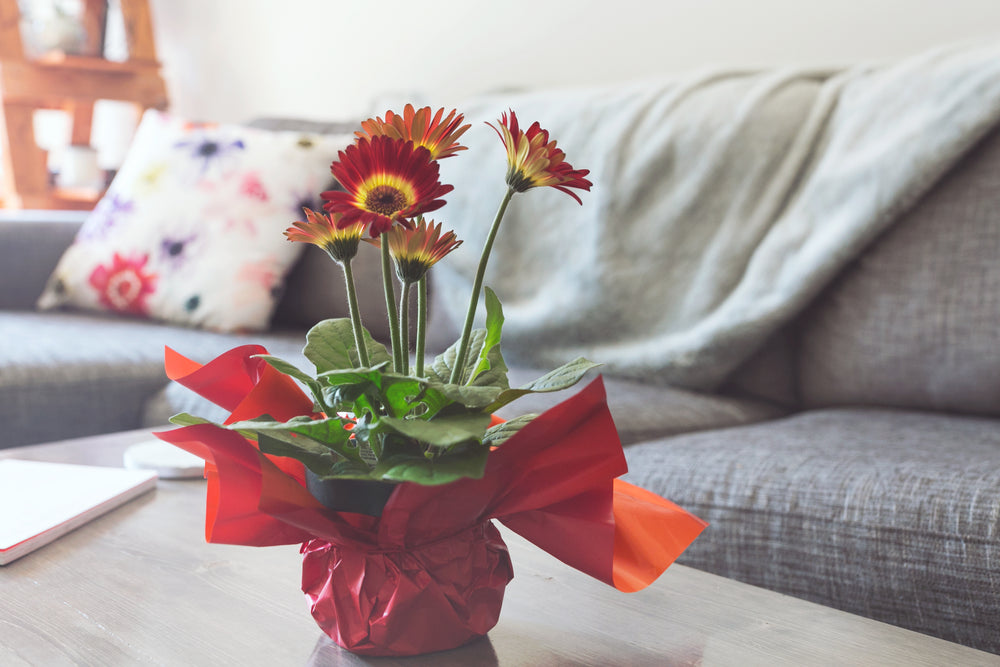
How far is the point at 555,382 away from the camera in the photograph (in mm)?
418

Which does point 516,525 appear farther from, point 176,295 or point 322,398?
point 176,295

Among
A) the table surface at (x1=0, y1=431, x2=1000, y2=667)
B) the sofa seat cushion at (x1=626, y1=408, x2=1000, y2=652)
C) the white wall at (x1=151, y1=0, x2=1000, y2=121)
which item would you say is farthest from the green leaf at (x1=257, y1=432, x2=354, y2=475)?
the white wall at (x1=151, y1=0, x2=1000, y2=121)

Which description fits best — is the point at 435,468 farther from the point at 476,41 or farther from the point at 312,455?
the point at 476,41

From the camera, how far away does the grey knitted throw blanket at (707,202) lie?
115 centimetres

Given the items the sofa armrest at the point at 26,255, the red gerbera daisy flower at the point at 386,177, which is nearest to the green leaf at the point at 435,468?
the red gerbera daisy flower at the point at 386,177

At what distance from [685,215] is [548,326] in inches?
10.5

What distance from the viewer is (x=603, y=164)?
4.51 ft

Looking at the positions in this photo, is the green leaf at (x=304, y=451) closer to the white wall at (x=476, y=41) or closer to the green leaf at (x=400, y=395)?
the green leaf at (x=400, y=395)

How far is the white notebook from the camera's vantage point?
2.06ft

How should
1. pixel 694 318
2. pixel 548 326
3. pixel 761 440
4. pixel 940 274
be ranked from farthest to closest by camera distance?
pixel 548 326, pixel 694 318, pixel 940 274, pixel 761 440

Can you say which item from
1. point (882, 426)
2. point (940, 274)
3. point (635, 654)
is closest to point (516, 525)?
point (635, 654)

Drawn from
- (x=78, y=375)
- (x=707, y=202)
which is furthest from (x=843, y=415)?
(x=78, y=375)

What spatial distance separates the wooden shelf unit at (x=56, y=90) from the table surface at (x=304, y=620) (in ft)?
7.93

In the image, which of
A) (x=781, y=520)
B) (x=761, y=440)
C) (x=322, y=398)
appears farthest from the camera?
(x=761, y=440)
